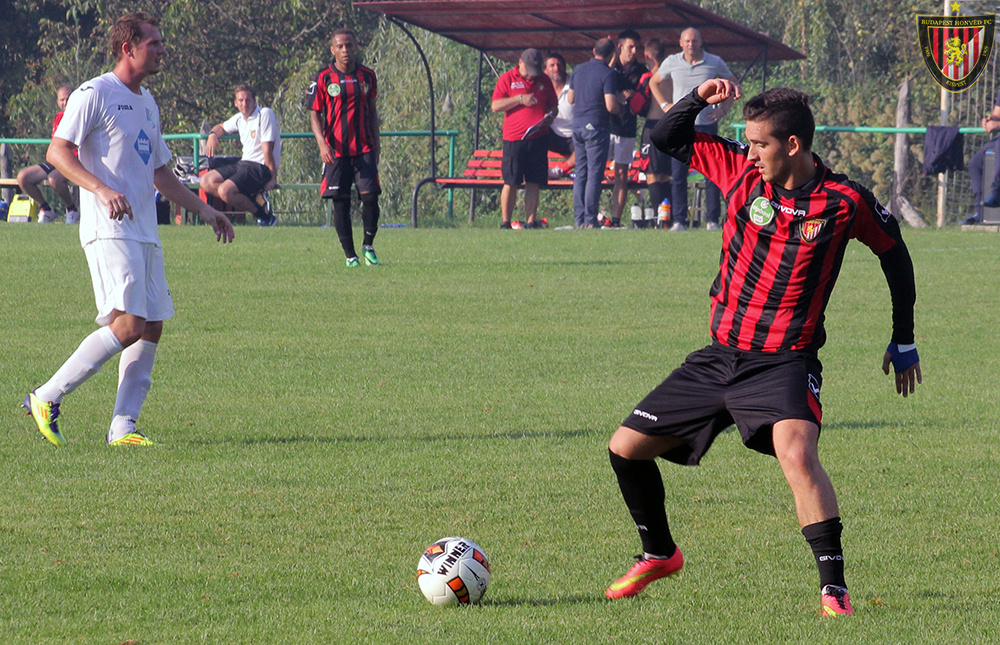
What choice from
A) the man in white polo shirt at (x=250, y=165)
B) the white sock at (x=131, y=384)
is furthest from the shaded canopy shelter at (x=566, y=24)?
A: the white sock at (x=131, y=384)

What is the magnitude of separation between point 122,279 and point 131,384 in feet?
1.71

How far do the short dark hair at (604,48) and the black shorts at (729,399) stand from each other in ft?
53.5

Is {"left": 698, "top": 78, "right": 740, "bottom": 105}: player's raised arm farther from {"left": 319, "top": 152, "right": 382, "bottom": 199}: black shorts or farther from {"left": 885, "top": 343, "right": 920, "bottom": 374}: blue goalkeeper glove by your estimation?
{"left": 319, "top": 152, "right": 382, "bottom": 199}: black shorts

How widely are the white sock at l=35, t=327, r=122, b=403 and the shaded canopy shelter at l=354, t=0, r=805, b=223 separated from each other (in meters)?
15.1

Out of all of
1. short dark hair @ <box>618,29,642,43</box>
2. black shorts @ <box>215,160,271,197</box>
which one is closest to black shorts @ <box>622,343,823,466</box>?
short dark hair @ <box>618,29,642,43</box>

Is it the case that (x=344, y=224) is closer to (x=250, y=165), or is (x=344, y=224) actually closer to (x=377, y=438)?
(x=250, y=165)

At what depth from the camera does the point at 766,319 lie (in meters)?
4.70

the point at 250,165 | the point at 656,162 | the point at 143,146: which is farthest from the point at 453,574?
the point at 250,165

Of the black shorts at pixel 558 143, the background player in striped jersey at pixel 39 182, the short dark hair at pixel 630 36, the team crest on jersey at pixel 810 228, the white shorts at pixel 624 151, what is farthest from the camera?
the background player in striped jersey at pixel 39 182

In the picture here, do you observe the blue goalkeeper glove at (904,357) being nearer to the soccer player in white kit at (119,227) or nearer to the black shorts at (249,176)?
the soccer player in white kit at (119,227)

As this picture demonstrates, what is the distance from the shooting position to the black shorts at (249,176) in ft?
71.5

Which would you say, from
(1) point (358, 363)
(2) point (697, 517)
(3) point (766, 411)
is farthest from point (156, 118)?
(3) point (766, 411)

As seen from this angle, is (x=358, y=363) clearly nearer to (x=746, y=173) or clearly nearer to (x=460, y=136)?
(x=746, y=173)

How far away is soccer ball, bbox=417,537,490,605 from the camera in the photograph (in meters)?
4.46
